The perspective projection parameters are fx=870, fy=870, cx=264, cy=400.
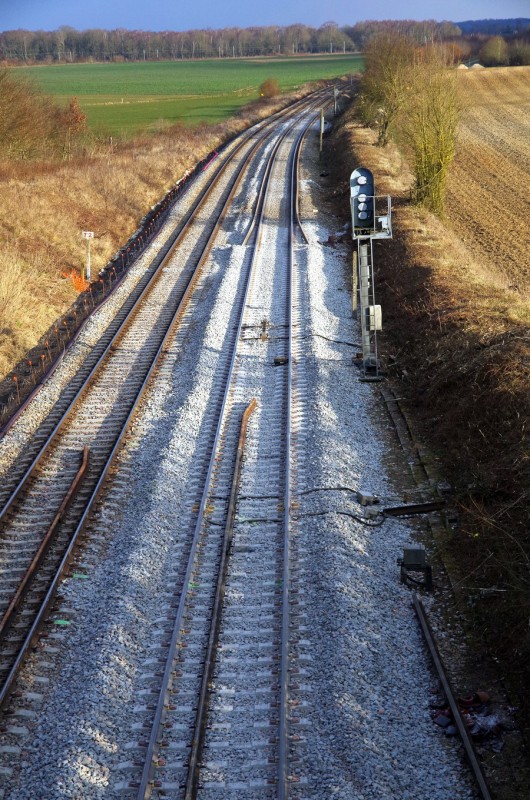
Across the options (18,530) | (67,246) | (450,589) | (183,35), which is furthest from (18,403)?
(183,35)

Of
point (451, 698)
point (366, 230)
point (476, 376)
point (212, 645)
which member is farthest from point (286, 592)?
point (366, 230)

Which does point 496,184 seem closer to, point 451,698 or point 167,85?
point 451,698

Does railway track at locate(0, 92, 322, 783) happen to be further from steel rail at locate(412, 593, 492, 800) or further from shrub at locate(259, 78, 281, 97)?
shrub at locate(259, 78, 281, 97)

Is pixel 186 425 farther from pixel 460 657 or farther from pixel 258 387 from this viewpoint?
pixel 460 657

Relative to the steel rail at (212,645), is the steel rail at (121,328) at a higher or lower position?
higher

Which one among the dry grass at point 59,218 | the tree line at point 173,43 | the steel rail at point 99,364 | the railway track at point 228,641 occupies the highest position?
the tree line at point 173,43

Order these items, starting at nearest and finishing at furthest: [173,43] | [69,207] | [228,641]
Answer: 1. [228,641]
2. [69,207]
3. [173,43]

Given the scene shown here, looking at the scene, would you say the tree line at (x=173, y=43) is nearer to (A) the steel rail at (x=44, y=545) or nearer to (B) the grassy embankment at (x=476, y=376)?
(B) the grassy embankment at (x=476, y=376)

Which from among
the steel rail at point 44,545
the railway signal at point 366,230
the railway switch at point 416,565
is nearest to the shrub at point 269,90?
the railway signal at point 366,230
